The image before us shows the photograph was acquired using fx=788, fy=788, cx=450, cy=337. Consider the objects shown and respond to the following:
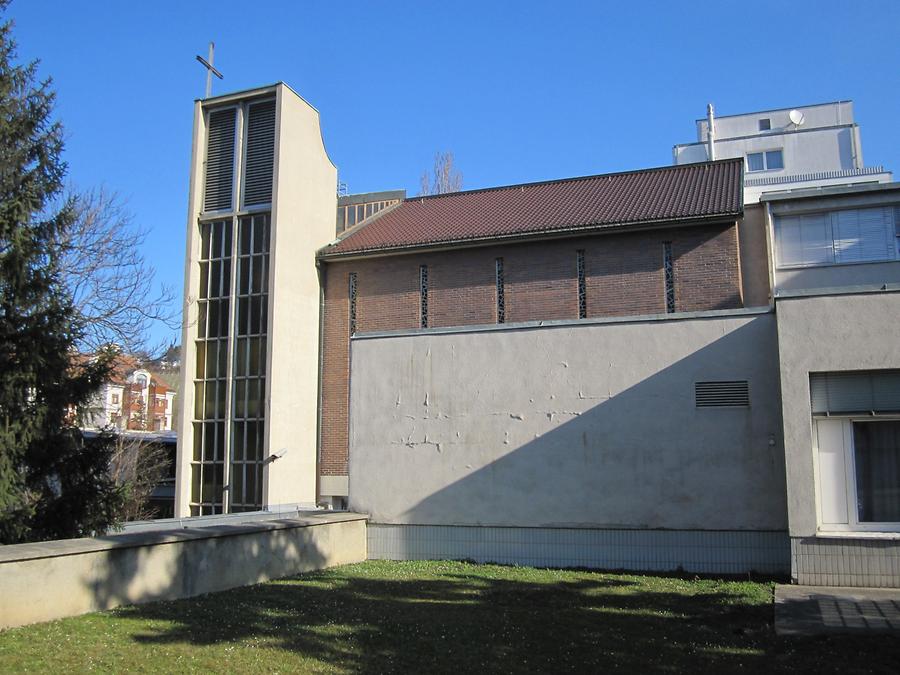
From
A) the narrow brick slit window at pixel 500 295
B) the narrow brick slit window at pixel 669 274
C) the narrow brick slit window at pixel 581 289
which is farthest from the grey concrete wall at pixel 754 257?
the narrow brick slit window at pixel 500 295

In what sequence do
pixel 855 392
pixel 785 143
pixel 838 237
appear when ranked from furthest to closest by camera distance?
pixel 785 143 < pixel 838 237 < pixel 855 392

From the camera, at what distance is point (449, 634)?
836 cm

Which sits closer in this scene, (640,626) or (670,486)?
(640,626)

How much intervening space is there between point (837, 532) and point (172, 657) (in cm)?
886

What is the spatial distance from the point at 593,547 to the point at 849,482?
4263mm

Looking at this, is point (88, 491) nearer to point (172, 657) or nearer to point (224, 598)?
point (224, 598)

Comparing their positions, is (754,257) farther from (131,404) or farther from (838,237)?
(131,404)

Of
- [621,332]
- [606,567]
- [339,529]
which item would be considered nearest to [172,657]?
[339,529]

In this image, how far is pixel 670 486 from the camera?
13164 mm

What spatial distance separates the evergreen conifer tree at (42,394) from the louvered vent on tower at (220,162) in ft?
38.8

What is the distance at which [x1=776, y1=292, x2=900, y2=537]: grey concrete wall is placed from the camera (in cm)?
1105

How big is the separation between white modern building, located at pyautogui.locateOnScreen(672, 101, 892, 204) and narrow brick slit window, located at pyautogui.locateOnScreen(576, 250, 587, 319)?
29775 millimetres

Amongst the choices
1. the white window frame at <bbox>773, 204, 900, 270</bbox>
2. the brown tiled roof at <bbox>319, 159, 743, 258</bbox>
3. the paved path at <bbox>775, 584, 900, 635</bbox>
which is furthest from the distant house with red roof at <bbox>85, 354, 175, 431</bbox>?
the white window frame at <bbox>773, 204, 900, 270</bbox>

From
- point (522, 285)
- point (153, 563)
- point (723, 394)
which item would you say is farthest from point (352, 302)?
point (153, 563)
